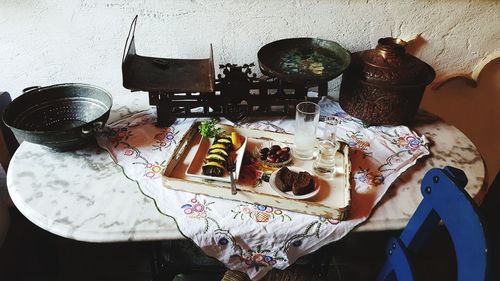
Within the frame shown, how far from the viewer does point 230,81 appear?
140 cm

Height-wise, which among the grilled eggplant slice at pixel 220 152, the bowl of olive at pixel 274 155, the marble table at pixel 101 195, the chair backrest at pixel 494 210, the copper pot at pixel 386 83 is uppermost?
the copper pot at pixel 386 83

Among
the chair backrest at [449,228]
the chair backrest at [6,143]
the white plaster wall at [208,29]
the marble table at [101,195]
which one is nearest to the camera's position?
the chair backrest at [449,228]

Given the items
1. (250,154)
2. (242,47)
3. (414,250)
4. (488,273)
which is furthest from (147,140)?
(488,273)

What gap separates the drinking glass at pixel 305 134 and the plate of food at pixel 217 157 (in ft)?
0.61

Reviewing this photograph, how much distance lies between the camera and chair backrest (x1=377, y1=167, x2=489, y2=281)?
0.74 meters

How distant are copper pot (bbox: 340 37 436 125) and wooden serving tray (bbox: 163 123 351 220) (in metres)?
0.22

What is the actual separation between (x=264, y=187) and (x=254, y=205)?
0.08 m

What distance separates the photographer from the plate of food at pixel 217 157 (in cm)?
114

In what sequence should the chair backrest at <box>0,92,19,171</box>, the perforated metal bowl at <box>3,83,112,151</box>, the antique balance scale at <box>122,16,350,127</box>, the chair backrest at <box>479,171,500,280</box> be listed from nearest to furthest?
the perforated metal bowl at <box>3,83,112,151</box> < the antique balance scale at <box>122,16,350,127</box> < the chair backrest at <box>0,92,19,171</box> < the chair backrest at <box>479,171,500,280</box>

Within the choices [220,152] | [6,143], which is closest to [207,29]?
[220,152]

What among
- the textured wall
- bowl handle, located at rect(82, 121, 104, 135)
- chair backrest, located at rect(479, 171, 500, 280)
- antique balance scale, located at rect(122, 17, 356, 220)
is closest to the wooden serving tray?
antique balance scale, located at rect(122, 17, 356, 220)

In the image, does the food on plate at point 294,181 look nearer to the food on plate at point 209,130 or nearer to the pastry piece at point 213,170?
the pastry piece at point 213,170

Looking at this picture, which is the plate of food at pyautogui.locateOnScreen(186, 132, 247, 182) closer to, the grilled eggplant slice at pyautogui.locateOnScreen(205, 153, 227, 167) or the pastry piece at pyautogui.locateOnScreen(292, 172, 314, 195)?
the grilled eggplant slice at pyautogui.locateOnScreen(205, 153, 227, 167)

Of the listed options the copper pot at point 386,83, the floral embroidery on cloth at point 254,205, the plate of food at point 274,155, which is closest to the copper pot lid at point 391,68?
the copper pot at point 386,83
